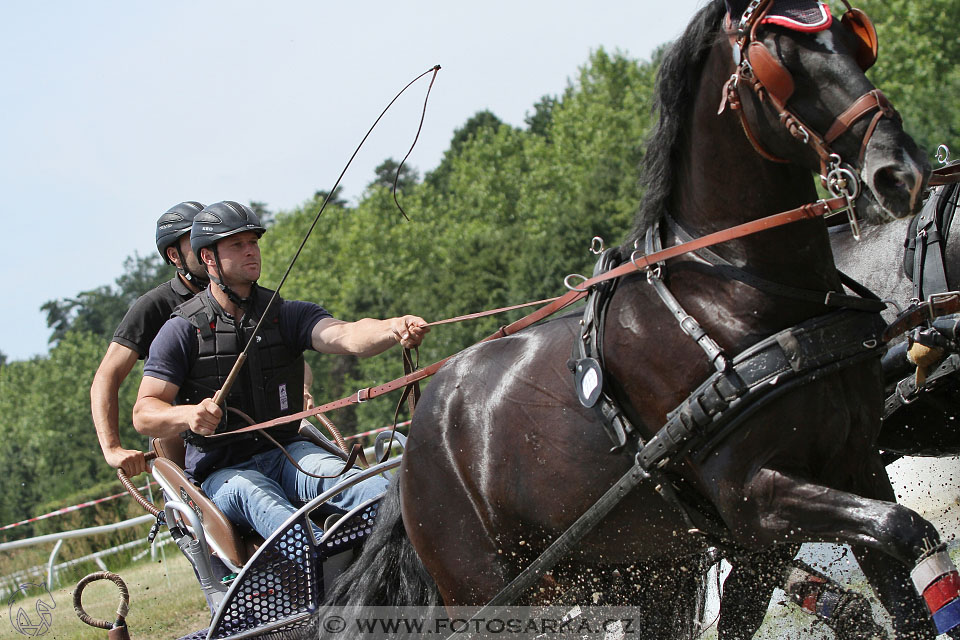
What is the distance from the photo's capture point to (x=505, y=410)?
3.45 metres

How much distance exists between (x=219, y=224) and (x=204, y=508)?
1.29 m

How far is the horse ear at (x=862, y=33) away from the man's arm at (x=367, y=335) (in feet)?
6.37

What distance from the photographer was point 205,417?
4176 millimetres

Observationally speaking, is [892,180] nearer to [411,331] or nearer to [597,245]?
[597,245]

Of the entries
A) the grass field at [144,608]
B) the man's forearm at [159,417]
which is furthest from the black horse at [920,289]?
the grass field at [144,608]

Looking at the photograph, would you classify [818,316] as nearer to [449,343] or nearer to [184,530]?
[184,530]

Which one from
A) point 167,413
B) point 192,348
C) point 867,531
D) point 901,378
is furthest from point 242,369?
point 867,531

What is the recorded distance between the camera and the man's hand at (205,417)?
13.7 ft

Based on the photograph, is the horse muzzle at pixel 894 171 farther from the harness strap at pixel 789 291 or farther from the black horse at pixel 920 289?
the black horse at pixel 920 289

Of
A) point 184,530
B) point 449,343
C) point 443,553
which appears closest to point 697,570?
point 443,553

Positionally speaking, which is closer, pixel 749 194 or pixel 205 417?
pixel 749 194

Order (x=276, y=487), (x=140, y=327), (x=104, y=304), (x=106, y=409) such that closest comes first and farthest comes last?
(x=276, y=487) < (x=106, y=409) < (x=140, y=327) < (x=104, y=304)

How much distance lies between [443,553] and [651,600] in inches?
30.7

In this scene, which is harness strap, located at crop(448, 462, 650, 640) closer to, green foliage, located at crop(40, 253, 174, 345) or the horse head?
the horse head
